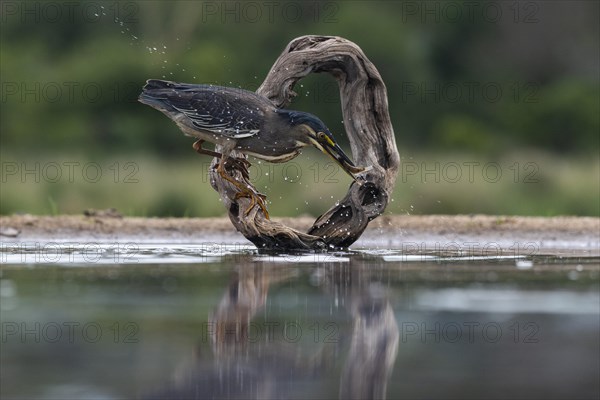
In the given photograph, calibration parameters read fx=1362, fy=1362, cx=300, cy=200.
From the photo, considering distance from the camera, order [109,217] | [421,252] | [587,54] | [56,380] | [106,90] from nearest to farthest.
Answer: [56,380] → [421,252] → [109,217] → [106,90] → [587,54]

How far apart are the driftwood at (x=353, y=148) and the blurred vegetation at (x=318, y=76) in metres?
11.7

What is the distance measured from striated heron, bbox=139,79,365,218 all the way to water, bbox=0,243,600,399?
1.14 m

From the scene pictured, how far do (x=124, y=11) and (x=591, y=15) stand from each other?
1535cm

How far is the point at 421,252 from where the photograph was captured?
14383 millimetres

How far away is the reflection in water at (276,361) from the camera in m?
6.59

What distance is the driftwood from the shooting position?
13.9 meters

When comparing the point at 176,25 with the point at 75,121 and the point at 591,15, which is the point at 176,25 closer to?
the point at 75,121

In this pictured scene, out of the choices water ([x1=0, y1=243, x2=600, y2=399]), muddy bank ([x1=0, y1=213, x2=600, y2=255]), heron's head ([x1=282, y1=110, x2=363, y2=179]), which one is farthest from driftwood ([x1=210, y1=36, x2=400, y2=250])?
muddy bank ([x1=0, y1=213, x2=600, y2=255])

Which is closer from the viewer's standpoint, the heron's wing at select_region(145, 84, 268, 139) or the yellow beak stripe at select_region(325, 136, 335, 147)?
the heron's wing at select_region(145, 84, 268, 139)

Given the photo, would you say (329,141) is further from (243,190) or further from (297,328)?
(297,328)

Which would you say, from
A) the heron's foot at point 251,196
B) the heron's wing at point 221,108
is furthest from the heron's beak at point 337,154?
the heron's foot at point 251,196

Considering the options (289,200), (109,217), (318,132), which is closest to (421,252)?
(318,132)

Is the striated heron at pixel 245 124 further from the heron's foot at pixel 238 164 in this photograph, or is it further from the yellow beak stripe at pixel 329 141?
the heron's foot at pixel 238 164

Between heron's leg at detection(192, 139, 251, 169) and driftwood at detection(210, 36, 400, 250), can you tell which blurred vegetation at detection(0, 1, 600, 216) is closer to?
driftwood at detection(210, 36, 400, 250)
